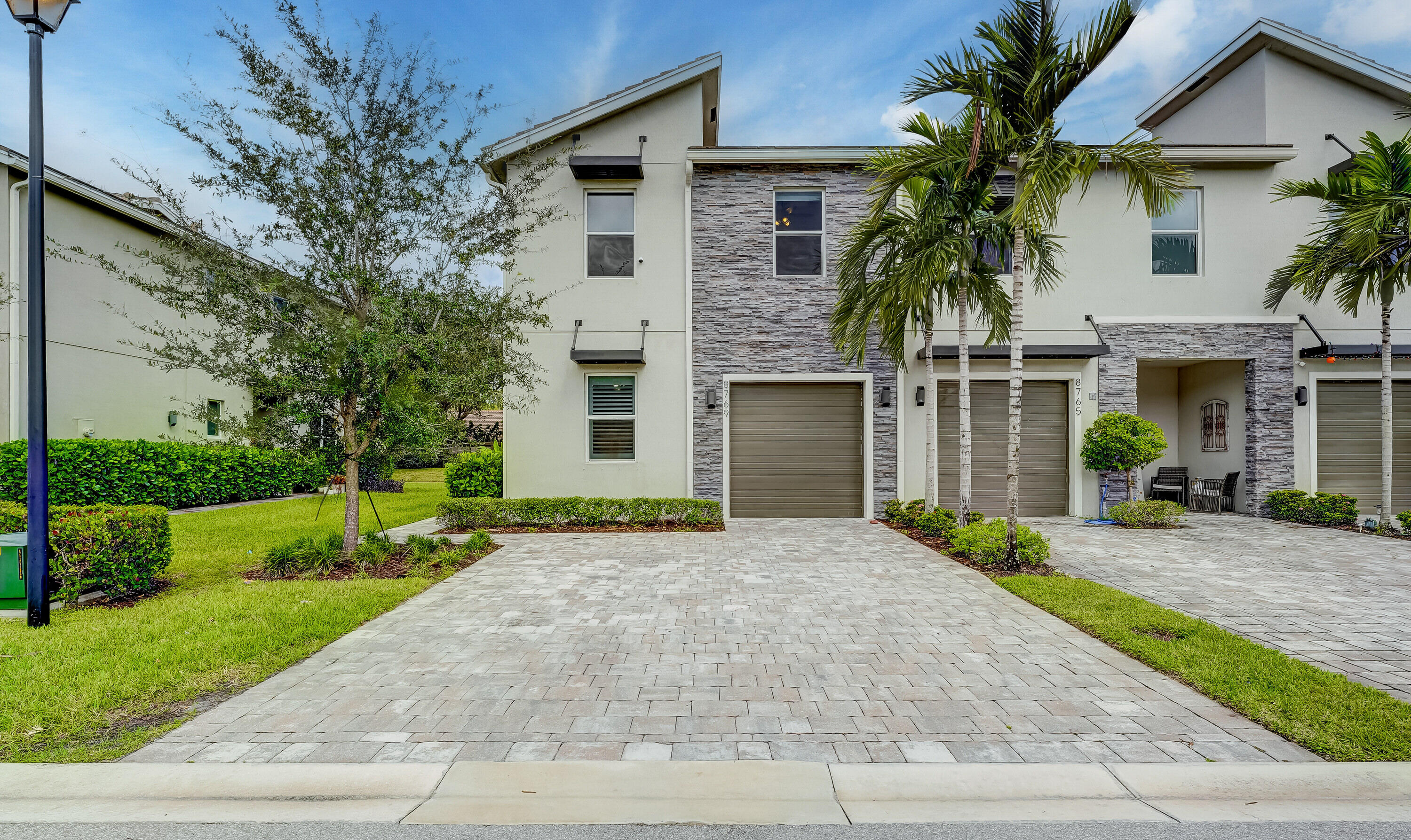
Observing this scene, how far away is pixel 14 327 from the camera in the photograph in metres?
11.1

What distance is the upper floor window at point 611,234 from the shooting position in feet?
38.0

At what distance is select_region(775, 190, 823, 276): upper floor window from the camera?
1166 centimetres

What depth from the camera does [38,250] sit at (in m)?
5.00

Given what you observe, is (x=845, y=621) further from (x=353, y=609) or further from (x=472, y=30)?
(x=472, y=30)

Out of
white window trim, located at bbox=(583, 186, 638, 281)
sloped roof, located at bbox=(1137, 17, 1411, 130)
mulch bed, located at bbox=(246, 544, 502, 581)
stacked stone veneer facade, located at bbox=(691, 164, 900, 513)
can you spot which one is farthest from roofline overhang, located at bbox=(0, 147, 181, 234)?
sloped roof, located at bbox=(1137, 17, 1411, 130)

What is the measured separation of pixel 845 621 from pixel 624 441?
684 centimetres

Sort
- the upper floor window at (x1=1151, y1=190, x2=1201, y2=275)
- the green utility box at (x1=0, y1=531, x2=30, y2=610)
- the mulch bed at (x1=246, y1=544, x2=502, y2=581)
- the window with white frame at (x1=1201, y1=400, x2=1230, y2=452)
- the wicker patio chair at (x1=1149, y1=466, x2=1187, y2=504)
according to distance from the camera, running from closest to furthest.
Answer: the green utility box at (x1=0, y1=531, x2=30, y2=610) < the mulch bed at (x1=246, y1=544, x2=502, y2=581) < the upper floor window at (x1=1151, y1=190, x2=1201, y2=275) < the window with white frame at (x1=1201, y1=400, x2=1230, y2=452) < the wicker patio chair at (x1=1149, y1=466, x2=1187, y2=504)

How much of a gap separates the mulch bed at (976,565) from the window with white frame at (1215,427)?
7.62 meters

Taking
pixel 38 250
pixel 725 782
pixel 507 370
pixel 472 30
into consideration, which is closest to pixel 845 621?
pixel 725 782

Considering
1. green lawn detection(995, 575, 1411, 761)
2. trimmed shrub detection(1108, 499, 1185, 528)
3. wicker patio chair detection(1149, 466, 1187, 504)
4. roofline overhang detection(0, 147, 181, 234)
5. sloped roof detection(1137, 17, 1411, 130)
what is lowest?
green lawn detection(995, 575, 1411, 761)

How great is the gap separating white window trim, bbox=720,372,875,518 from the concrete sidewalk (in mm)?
8393

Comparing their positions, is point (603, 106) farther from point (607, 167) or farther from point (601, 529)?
point (601, 529)

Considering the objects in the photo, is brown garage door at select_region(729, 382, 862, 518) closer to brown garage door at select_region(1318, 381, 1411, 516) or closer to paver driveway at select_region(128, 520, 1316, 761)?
paver driveway at select_region(128, 520, 1316, 761)

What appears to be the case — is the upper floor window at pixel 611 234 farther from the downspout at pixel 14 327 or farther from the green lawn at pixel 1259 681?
the downspout at pixel 14 327
